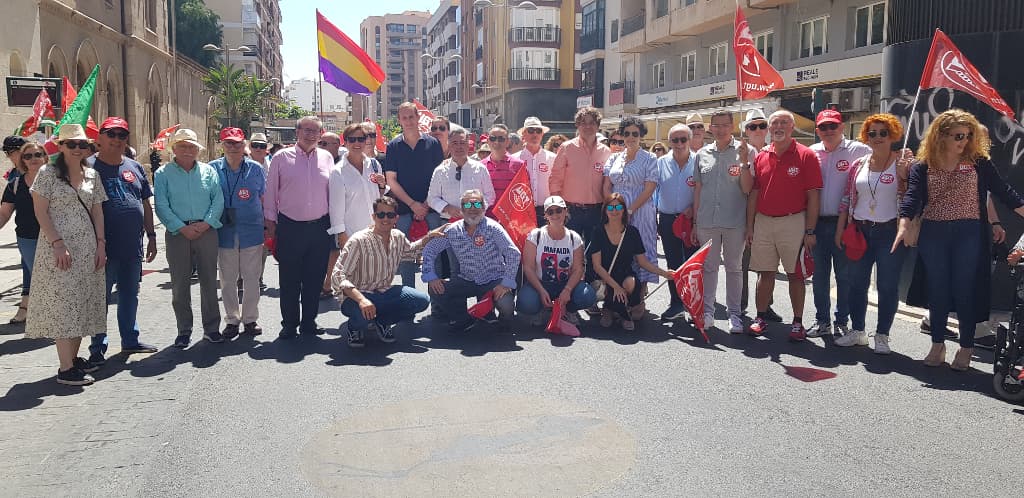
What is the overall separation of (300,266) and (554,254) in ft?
7.67

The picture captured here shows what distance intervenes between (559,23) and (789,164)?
5703 centimetres

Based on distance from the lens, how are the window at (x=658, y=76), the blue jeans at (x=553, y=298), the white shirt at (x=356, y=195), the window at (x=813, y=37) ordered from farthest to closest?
1. the window at (x=658, y=76)
2. the window at (x=813, y=37)
3. the white shirt at (x=356, y=195)
4. the blue jeans at (x=553, y=298)

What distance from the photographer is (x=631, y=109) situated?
4253 cm

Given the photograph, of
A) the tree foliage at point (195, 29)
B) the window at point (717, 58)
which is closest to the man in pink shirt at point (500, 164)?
the window at point (717, 58)

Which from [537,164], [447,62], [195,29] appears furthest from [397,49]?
[537,164]

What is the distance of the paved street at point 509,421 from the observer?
419cm

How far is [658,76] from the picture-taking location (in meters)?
38.9

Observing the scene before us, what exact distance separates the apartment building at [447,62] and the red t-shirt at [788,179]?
7049cm

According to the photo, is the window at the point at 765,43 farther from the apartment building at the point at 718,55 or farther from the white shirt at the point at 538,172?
the white shirt at the point at 538,172

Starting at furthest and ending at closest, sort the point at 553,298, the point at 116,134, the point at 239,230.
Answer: the point at 553,298 → the point at 239,230 → the point at 116,134

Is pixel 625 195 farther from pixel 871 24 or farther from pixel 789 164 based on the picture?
pixel 871 24

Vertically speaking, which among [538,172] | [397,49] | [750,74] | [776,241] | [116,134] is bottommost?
[776,241]

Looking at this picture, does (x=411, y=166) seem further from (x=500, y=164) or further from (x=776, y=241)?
(x=776, y=241)

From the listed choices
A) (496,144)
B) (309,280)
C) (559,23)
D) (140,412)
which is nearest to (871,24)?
(496,144)
